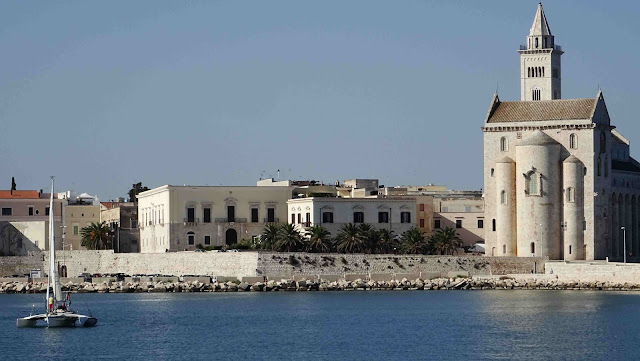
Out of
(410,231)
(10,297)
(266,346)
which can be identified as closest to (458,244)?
(410,231)

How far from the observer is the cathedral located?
92125 mm

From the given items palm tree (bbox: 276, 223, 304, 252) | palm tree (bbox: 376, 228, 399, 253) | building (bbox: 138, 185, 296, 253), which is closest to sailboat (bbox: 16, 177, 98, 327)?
palm tree (bbox: 276, 223, 304, 252)

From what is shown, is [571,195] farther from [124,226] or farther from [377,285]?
[124,226]

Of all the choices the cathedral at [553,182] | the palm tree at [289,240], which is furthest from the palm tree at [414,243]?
the palm tree at [289,240]

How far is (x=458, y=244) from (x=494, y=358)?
39.5 metres

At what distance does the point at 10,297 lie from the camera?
87.8 m

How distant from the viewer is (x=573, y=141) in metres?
93.0

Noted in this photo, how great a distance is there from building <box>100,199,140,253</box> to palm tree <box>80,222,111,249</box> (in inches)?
33.3

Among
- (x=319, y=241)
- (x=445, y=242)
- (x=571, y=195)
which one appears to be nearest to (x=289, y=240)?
(x=319, y=241)

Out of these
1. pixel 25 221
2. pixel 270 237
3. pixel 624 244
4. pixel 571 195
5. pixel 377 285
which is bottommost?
pixel 377 285

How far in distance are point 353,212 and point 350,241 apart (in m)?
5.70

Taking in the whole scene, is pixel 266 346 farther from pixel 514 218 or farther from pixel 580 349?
pixel 514 218

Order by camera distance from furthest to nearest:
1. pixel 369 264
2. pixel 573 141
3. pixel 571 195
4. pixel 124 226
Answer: pixel 124 226 → pixel 573 141 → pixel 571 195 → pixel 369 264

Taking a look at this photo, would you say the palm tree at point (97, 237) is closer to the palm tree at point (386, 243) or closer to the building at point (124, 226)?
the building at point (124, 226)
